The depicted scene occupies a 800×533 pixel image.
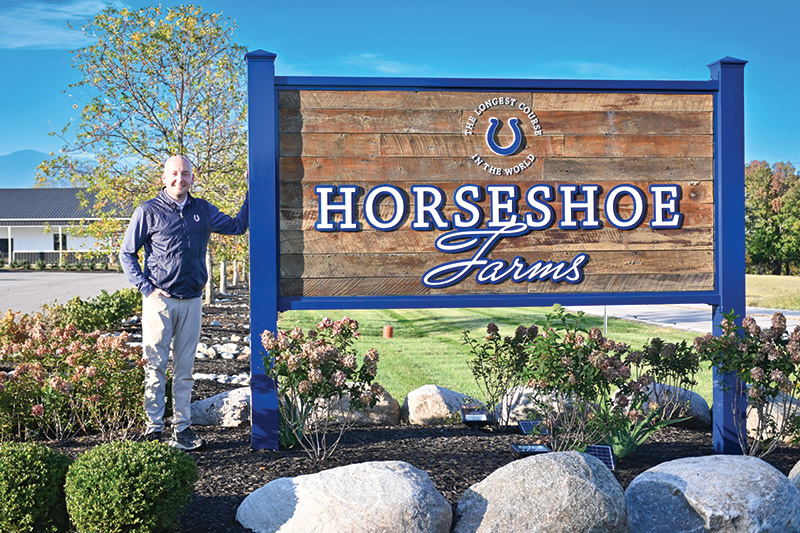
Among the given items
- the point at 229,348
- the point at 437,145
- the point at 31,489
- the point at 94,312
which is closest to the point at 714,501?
the point at 437,145

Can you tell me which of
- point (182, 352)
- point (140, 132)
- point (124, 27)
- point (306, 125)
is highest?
point (124, 27)

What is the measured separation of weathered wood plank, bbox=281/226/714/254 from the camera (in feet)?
15.7

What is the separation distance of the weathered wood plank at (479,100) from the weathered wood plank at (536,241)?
35.7 inches

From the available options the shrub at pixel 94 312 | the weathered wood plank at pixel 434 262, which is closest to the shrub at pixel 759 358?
the weathered wood plank at pixel 434 262

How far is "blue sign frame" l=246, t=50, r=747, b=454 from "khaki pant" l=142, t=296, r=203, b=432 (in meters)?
0.48

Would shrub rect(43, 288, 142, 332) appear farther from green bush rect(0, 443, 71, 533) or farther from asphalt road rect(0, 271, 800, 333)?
green bush rect(0, 443, 71, 533)

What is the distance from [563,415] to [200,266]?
8.90 feet

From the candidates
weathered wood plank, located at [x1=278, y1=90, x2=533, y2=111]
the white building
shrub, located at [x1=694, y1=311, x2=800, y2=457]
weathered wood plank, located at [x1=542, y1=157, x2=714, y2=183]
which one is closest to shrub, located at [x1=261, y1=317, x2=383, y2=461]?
weathered wood plank, located at [x1=278, y1=90, x2=533, y2=111]

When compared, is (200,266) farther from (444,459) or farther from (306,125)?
(444,459)

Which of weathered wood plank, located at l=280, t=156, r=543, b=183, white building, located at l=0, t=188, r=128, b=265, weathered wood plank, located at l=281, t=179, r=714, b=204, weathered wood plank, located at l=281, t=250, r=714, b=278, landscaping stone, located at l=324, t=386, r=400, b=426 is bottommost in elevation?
landscaping stone, located at l=324, t=386, r=400, b=426

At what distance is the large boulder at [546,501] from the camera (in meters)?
3.21

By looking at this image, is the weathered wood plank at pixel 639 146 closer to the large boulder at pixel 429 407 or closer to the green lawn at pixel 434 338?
the green lawn at pixel 434 338

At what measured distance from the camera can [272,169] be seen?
4.64 m

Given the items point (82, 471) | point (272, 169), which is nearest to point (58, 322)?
point (272, 169)
